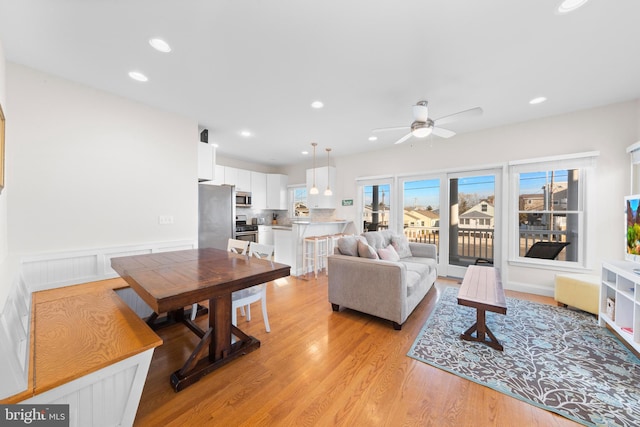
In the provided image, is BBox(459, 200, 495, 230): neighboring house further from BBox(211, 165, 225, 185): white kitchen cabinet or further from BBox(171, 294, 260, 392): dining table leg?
BBox(211, 165, 225, 185): white kitchen cabinet

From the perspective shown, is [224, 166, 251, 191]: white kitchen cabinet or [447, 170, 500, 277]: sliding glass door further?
[224, 166, 251, 191]: white kitchen cabinet

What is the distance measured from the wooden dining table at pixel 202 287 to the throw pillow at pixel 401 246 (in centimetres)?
263

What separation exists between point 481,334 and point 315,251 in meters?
2.84

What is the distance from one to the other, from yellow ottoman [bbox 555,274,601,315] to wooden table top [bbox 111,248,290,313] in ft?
11.8

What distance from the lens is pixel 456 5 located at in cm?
Answer: 162

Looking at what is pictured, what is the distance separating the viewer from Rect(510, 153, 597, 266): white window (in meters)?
3.38

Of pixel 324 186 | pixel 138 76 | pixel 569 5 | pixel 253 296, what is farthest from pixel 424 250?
pixel 138 76

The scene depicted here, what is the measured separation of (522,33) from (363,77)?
4.33 feet

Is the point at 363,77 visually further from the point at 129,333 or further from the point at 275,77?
the point at 129,333

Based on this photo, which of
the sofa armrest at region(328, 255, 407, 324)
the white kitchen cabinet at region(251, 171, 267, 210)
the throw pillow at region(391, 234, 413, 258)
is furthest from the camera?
the white kitchen cabinet at region(251, 171, 267, 210)

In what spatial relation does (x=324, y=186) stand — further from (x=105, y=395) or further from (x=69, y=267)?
(x=105, y=395)

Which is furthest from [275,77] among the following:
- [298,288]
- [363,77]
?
[298,288]

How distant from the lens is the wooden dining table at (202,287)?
1.52m

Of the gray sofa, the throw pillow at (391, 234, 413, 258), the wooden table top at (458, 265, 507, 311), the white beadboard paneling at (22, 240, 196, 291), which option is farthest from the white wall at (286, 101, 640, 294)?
the white beadboard paneling at (22, 240, 196, 291)
